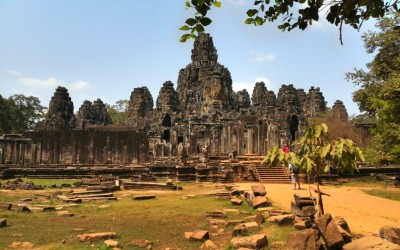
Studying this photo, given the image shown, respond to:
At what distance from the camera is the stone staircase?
18.2m

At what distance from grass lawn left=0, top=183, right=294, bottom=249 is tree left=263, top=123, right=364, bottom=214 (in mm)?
1283

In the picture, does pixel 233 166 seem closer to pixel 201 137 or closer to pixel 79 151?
pixel 201 137

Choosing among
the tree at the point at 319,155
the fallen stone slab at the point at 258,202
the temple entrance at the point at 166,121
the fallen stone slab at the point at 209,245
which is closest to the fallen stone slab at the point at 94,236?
the fallen stone slab at the point at 209,245

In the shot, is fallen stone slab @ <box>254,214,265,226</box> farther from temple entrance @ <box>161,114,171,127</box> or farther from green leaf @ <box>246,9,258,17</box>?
temple entrance @ <box>161,114,171,127</box>

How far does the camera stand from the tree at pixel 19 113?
4825cm

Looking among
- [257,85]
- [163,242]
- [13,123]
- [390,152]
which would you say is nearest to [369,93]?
[390,152]

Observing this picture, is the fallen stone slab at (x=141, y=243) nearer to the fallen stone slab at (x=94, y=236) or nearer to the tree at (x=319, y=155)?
the fallen stone slab at (x=94, y=236)

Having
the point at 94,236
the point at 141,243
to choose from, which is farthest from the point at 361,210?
the point at 94,236

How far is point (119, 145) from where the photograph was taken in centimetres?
2778

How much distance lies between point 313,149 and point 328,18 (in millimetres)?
3220

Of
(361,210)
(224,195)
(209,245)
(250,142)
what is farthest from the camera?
(250,142)

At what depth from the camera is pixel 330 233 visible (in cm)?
→ 500

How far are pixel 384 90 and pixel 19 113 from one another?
5024 cm

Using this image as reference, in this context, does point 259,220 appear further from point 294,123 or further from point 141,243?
point 294,123
